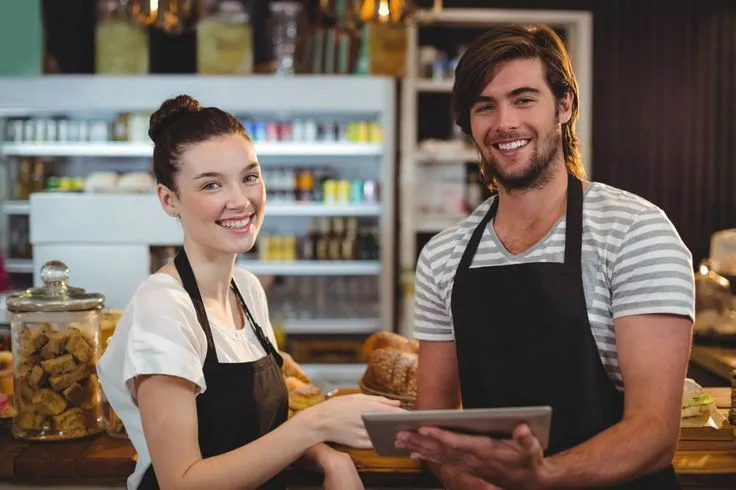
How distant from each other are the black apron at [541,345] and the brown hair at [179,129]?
24.3 inches

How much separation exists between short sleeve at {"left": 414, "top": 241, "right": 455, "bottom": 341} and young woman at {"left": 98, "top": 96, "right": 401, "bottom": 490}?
366 mm

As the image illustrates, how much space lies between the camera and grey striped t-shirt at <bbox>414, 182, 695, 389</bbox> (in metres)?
1.69

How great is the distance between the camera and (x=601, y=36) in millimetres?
6086

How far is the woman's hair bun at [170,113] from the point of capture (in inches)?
70.1

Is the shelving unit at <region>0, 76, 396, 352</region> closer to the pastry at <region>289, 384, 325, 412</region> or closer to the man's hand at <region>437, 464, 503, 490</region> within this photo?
the pastry at <region>289, 384, 325, 412</region>

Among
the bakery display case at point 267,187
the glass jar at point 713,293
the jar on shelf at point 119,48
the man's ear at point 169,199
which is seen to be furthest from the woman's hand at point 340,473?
the jar on shelf at point 119,48

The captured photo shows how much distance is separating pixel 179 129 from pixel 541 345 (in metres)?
0.86

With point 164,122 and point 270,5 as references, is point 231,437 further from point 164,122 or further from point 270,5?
point 270,5

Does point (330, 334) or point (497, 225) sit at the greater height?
point (497, 225)

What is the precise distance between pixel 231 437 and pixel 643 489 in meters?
0.83

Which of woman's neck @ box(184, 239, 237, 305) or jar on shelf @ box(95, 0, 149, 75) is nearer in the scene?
woman's neck @ box(184, 239, 237, 305)

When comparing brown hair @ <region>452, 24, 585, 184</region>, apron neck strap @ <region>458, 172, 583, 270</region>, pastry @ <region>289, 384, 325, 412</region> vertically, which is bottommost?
pastry @ <region>289, 384, 325, 412</region>

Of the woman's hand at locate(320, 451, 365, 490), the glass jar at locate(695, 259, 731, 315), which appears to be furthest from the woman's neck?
the glass jar at locate(695, 259, 731, 315)

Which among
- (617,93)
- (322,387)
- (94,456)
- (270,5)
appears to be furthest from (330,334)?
(94,456)
